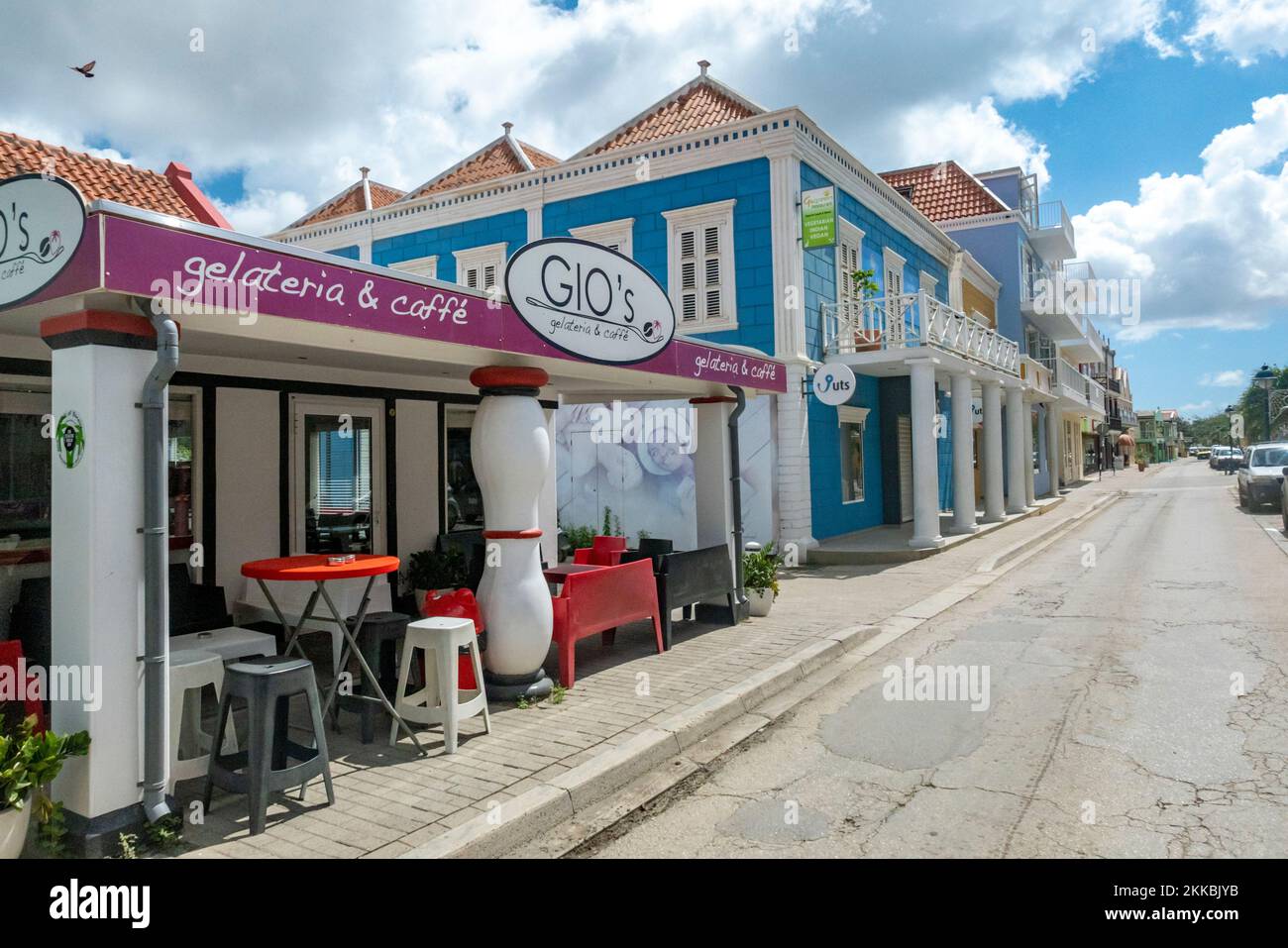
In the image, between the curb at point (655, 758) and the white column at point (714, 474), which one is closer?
the curb at point (655, 758)

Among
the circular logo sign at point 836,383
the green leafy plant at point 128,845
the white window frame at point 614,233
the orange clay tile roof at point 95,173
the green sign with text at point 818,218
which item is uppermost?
the white window frame at point 614,233

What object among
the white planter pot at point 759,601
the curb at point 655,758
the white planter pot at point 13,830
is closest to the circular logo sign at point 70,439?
the white planter pot at point 13,830

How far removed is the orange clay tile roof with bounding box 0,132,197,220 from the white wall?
2.81m

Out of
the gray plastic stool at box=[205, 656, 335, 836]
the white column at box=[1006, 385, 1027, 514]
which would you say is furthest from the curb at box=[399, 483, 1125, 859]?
the white column at box=[1006, 385, 1027, 514]

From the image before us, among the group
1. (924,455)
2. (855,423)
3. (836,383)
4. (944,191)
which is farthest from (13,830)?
(944,191)

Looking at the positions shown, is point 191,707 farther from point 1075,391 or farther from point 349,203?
point 1075,391

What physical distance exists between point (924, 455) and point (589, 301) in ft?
35.5

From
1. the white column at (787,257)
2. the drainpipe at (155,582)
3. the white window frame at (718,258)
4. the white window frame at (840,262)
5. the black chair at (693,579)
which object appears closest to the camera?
the drainpipe at (155,582)

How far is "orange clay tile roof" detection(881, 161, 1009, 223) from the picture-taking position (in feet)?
96.6

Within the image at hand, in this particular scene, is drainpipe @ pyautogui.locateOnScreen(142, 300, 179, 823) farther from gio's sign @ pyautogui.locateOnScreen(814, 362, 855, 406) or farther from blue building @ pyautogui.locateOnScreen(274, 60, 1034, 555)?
blue building @ pyautogui.locateOnScreen(274, 60, 1034, 555)

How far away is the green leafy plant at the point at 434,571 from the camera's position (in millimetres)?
8922

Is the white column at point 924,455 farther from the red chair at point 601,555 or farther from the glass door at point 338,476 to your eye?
the glass door at point 338,476

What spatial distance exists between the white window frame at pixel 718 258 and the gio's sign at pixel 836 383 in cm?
231
